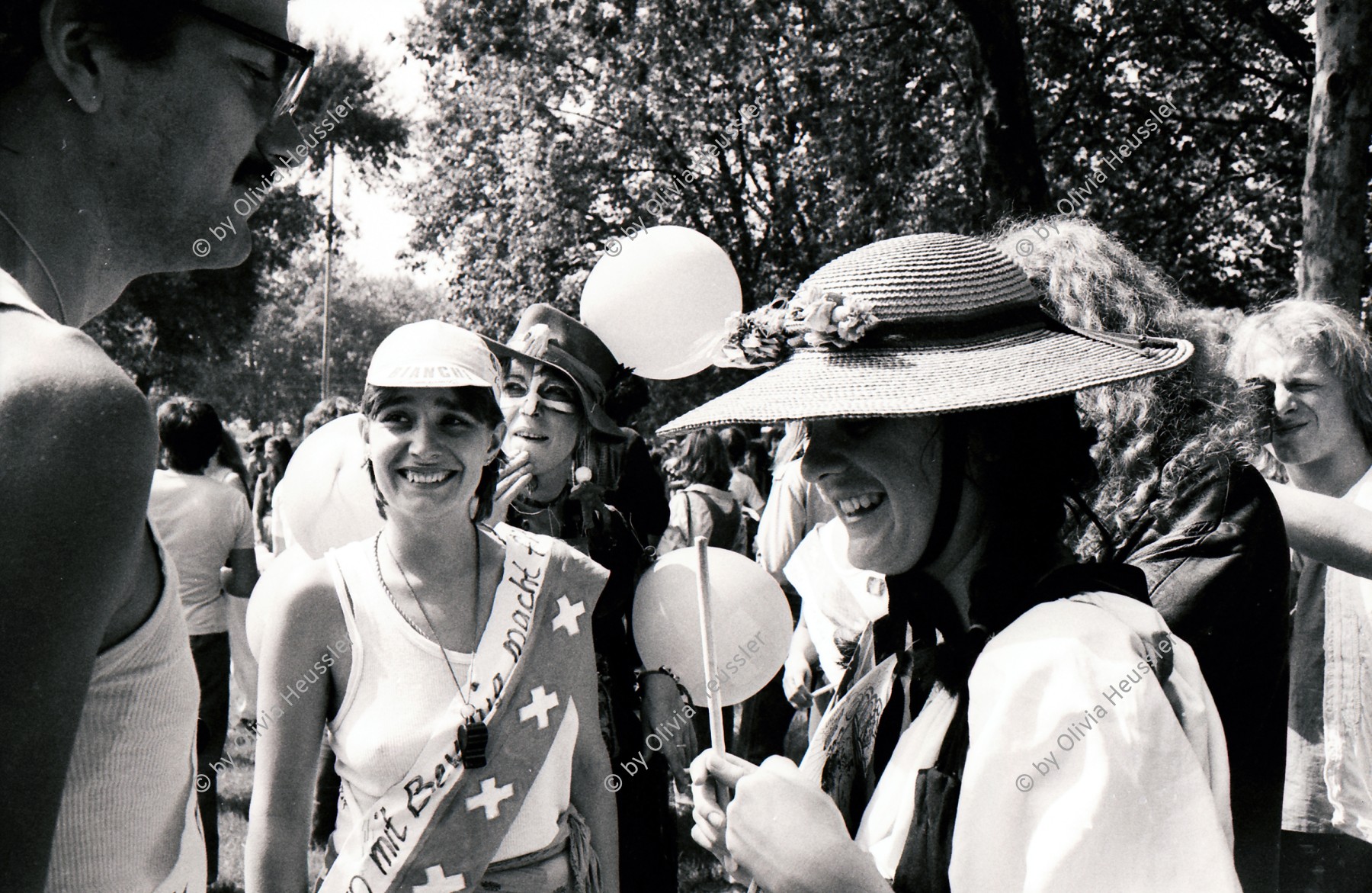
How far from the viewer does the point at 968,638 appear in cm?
143

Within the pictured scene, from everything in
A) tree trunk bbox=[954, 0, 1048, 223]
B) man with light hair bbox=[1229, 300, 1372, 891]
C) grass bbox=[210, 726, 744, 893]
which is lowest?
grass bbox=[210, 726, 744, 893]

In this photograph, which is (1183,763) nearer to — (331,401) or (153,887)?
(153,887)

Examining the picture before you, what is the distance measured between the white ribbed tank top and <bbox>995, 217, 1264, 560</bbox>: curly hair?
127 centimetres

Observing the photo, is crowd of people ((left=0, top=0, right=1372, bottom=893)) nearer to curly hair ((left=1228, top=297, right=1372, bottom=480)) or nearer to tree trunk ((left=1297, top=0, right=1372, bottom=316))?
curly hair ((left=1228, top=297, right=1372, bottom=480))

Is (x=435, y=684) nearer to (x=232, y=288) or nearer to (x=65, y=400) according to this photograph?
(x=65, y=400)

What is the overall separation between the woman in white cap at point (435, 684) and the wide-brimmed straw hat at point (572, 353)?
68 cm

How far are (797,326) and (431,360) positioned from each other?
114 cm

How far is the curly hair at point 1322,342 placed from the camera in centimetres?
285

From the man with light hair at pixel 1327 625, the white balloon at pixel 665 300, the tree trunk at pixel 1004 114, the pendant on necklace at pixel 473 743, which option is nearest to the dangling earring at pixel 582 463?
the white balloon at pixel 665 300

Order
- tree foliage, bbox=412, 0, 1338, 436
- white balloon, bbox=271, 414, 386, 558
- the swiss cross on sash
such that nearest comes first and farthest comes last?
the swiss cross on sash < white balloon, bbox=271, 414, 386, 558 < tree foliage, bbox=412, 0, 1338, 436

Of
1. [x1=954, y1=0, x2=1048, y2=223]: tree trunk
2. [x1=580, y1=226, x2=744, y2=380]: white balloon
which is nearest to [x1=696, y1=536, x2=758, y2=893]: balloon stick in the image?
[x1=580, y1=226, x2=744, y2=380]: white balloon

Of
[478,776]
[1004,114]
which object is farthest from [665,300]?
[1004,114]

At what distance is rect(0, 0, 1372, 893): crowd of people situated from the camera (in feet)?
3.30

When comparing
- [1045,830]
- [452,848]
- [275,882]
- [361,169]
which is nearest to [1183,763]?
[1045,830]
